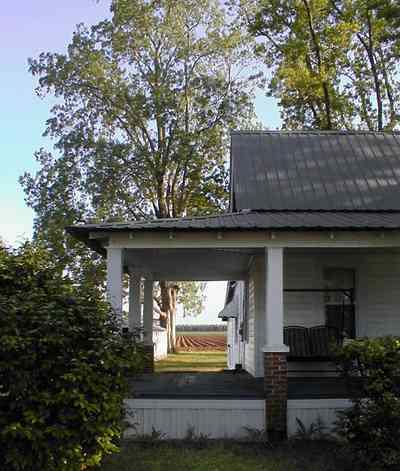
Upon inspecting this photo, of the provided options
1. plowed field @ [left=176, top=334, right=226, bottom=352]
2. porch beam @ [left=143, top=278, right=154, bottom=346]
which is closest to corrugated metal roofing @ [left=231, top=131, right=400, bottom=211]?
porch beam @ [left=143, top=278, right=154, bottom=346]

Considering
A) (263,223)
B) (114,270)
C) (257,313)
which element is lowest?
(257,313)

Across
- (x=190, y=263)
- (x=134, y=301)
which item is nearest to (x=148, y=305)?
(x=134, y=301)

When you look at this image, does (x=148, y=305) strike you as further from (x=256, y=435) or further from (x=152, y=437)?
(x=256, y=435)

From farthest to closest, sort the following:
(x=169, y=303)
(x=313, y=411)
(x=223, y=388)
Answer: (x=169, y=303), (x=223, y=388), (x=313, y=411)

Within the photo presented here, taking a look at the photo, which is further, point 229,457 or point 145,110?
point 145,110

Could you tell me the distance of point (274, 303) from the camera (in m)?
9.09

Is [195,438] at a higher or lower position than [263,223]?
lower

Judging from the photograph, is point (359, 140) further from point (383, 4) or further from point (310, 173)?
point (383, 4)

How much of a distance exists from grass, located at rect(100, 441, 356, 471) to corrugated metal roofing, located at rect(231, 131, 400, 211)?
451 cm

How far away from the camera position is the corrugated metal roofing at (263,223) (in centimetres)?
898

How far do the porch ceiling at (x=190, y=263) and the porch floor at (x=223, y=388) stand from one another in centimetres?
217

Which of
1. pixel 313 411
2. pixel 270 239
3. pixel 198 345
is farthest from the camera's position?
pixel 198 345

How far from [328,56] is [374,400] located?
2090 centimetres

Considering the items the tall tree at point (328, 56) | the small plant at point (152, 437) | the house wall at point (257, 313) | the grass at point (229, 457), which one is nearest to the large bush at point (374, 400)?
the grass at point (229, 457)
